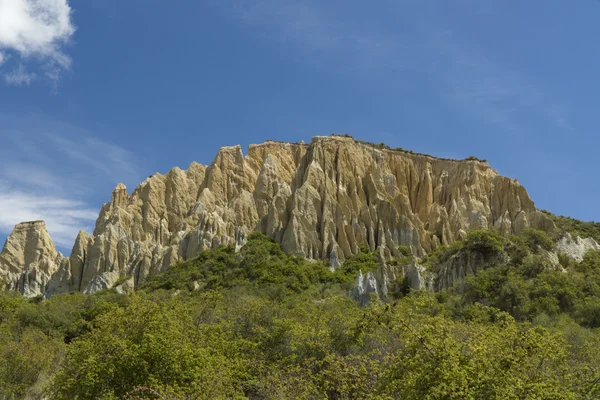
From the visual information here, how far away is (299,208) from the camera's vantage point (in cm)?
6309

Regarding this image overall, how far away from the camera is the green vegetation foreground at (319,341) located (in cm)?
1398

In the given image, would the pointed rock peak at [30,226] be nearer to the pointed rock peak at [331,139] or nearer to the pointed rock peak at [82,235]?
the pointed rock peak at [82,235]

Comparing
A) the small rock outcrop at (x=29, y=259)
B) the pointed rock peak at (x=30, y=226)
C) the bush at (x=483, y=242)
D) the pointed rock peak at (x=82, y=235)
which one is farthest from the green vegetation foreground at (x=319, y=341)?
the pointed rock peak at (x=30, y=226)

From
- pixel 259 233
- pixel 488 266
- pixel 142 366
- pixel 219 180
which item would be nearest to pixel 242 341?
pixel 142 366

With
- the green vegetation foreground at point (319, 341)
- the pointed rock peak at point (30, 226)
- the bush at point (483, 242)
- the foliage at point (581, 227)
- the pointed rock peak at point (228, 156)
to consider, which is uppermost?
the pointed rock peak at point (228, 156)

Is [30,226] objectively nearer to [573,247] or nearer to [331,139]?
[331,139]

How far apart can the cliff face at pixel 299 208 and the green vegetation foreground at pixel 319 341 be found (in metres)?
7.20

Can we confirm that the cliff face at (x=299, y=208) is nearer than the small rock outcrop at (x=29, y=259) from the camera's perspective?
Yes

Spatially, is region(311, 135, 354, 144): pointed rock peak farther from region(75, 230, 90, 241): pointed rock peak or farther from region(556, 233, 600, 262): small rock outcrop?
region(556, 233, 600, 262): small rock outcrop

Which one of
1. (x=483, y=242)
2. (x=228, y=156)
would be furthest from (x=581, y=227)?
(x=228, y=156)

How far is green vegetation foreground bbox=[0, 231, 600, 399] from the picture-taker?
14.0 metres

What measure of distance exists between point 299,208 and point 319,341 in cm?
3944

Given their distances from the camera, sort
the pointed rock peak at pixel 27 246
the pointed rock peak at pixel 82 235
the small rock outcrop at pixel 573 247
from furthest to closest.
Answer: the pointed rock peak at pixel 27 246, the pointed rock peak at pixel 82 235, the small rock outcrop at pixel 573 247

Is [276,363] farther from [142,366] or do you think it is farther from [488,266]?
[488,266]
